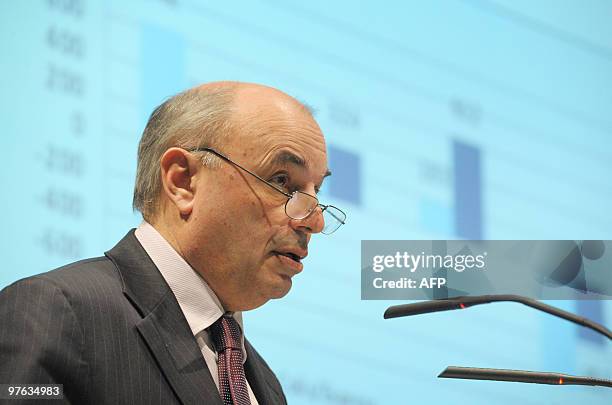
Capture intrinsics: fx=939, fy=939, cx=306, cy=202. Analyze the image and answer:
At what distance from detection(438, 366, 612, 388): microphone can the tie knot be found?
45 centimetres

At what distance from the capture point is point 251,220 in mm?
2029

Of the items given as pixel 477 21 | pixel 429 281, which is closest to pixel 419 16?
pixel 477 21

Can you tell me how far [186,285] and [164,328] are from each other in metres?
0.14

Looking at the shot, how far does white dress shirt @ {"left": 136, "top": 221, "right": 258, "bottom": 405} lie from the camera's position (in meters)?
1.96

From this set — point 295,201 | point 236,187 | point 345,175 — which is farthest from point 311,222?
point 345,175

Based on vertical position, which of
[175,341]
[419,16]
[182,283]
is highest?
[419,16]

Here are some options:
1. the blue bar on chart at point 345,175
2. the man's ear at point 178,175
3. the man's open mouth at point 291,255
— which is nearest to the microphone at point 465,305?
the man's open mouth at point 291,255

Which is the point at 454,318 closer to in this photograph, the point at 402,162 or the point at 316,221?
the point at 402,162

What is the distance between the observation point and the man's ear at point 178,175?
208cm

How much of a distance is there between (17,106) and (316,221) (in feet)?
4.05

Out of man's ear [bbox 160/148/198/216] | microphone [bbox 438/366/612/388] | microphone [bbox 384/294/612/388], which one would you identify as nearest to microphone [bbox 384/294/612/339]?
microphone [bbox 384/294/612/388]

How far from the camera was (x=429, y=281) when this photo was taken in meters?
2.83

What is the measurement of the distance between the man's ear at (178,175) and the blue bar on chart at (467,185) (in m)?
1.22

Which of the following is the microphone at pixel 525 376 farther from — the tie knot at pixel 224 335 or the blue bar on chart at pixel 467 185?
the blue bar on chart at pixel 467 185
